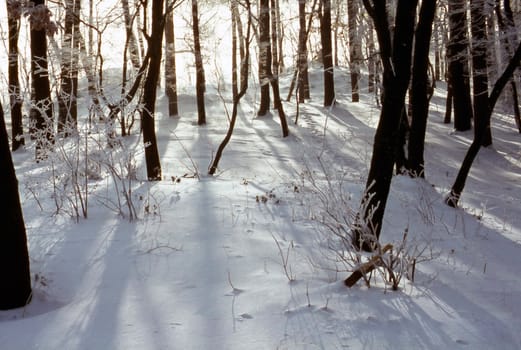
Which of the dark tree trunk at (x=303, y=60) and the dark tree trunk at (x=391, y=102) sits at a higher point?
the dark tree trunk at (x=303, y=60)

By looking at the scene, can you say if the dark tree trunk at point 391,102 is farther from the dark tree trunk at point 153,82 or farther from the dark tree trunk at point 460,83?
the dark tree trunk at point 460,83

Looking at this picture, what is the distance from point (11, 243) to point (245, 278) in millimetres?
1777

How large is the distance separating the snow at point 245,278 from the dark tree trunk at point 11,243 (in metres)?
0.11

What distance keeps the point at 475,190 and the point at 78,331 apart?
954cm

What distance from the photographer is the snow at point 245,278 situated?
3324 mm

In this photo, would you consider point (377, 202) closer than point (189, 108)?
Yes

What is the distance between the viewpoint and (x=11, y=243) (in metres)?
3.75

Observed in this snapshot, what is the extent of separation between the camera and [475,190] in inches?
432

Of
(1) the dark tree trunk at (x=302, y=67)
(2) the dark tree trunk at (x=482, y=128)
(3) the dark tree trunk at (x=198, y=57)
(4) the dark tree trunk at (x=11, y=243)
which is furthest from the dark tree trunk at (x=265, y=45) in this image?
(4) the dark tree trunk at (x=11, y=243)

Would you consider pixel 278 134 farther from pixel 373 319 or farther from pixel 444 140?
pixel 373 319

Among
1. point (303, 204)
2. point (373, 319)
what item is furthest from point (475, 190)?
point (373, 319)

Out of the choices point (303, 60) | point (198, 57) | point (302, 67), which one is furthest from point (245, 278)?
point (303, 60)

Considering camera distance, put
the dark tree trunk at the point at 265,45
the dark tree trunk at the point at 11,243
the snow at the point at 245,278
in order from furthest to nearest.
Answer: the dark tree trunk at the point at 265,45, the dark tree trunk at the point at 11,243, the snow at the point at 245,278

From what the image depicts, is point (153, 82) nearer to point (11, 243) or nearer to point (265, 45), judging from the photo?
point (11, 243)
